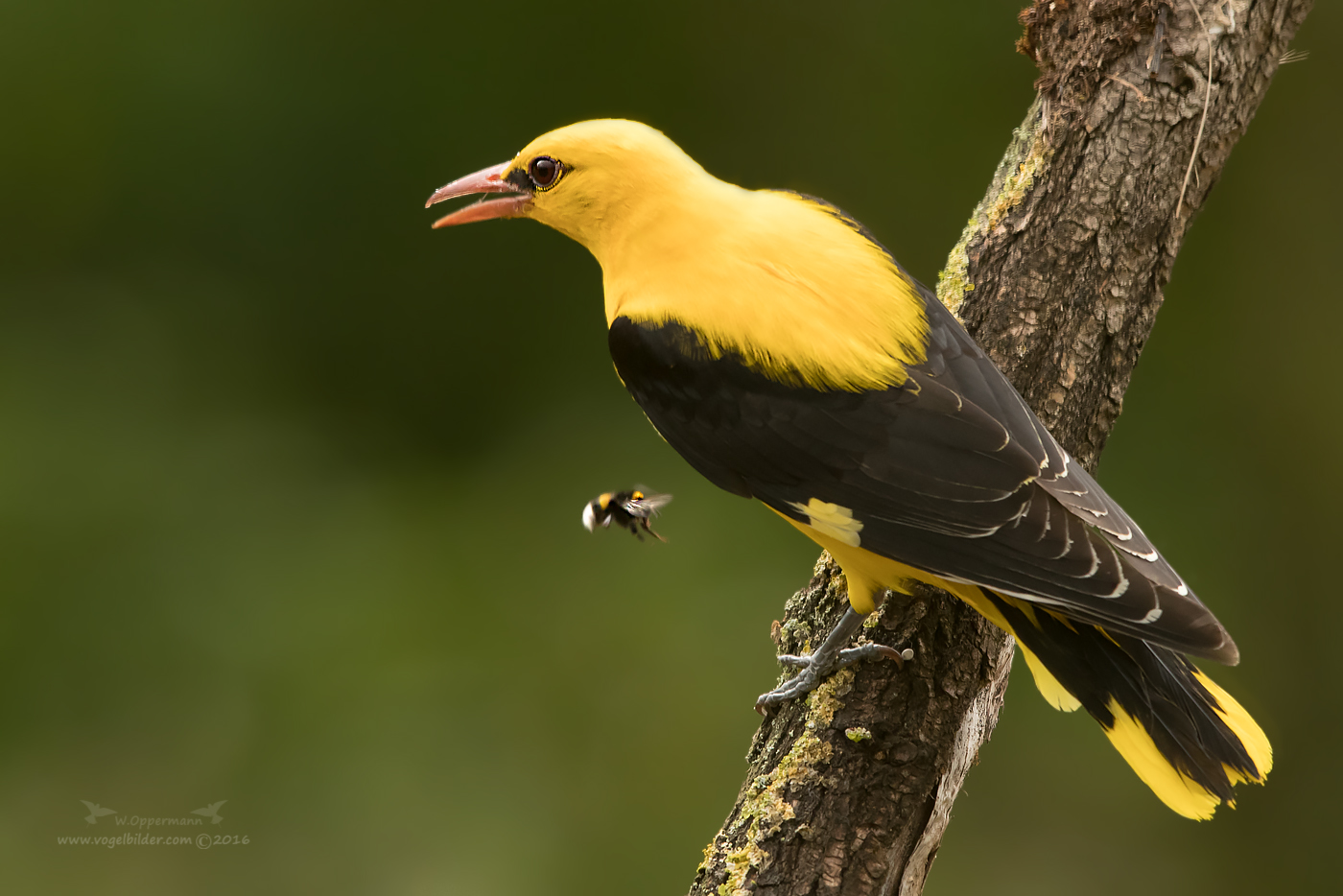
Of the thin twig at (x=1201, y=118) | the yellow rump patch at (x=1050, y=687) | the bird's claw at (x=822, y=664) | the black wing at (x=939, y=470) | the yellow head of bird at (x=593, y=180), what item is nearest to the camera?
the black wing at (x=939, y=470)

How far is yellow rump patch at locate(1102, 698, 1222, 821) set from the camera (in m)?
2.23

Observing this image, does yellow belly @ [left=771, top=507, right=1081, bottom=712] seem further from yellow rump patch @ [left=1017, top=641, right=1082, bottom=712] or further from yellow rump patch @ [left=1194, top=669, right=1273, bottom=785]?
yellow rump patch @ [left=1194, top=669, right=1273, bottom=785]

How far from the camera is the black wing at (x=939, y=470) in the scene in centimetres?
212

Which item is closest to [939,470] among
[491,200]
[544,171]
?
[544,171]

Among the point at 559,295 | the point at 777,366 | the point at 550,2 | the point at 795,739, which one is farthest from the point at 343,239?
the point at 795,739

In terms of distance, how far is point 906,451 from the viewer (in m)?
2.35

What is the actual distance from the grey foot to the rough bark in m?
0.03

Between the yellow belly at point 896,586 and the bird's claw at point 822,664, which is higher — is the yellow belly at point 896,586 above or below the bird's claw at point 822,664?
above

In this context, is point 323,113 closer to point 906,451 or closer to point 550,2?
point 550,2

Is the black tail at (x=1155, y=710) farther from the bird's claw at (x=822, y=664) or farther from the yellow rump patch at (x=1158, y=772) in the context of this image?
the bird's claw at (x=822, y=664)

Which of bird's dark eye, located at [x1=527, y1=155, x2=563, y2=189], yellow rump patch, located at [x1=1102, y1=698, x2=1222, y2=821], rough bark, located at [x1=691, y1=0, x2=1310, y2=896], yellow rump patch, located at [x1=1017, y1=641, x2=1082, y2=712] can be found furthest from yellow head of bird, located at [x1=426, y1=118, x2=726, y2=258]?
yellow rump patch, located at [x1=1102, y1=698, x2=1222, y2=821]

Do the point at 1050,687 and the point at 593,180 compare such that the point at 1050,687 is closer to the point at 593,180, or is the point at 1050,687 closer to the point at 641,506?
the point at 641,506

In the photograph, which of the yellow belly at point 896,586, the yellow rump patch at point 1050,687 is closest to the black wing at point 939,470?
the yellow belly at point 896,586

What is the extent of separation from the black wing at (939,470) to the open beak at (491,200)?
1.69 ft
